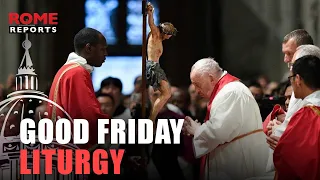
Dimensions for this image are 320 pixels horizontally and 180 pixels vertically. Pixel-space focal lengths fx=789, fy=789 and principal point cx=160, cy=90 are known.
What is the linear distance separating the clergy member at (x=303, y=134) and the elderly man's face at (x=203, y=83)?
640 millimetres

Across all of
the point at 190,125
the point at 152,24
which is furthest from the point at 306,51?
the point at 152,24

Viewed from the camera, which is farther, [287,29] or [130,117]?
[287,29]

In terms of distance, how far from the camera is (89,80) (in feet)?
14.1

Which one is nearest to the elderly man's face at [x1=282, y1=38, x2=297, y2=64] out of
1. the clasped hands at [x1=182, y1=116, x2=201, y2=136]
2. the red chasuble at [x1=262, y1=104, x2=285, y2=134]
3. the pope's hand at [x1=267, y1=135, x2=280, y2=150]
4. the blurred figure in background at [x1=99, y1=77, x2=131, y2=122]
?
the red chasuble at [x1=262, y1=104, x2=285, y2=134]

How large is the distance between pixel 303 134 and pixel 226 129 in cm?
58

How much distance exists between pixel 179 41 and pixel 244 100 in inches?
32.5

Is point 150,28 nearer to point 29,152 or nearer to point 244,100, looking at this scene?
point 244,100

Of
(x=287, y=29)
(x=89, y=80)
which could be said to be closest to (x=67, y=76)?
(x=89, y=80)

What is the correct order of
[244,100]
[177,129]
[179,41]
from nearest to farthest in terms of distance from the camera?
[244,100] < [177,129] < [179,41]

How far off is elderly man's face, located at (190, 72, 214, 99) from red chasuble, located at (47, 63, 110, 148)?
0.53 m

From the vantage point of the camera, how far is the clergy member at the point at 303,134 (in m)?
3.69

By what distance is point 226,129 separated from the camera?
4199 millimetres

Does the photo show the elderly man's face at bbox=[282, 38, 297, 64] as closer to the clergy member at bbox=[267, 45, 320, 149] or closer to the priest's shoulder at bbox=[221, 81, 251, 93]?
the clergy member at bbox=[267, 45, 320, 149]

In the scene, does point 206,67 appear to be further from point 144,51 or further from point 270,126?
point 270,126
